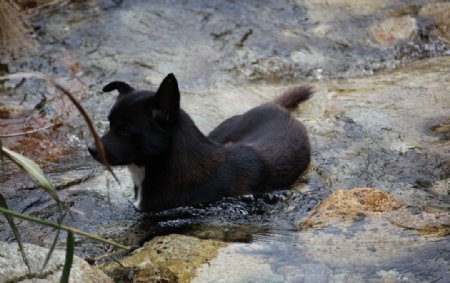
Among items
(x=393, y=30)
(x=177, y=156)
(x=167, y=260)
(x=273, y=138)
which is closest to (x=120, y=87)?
(x=177, y=156)

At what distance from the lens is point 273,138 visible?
607 centimetres

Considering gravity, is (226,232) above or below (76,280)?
below

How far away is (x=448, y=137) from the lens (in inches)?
255

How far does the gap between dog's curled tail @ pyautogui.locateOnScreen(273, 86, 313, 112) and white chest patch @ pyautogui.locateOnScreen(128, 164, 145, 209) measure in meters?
2.04

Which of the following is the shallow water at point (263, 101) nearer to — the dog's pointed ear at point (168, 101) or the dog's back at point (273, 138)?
the dog's back at point (273, 138)

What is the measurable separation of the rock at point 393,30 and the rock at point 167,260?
5.30m

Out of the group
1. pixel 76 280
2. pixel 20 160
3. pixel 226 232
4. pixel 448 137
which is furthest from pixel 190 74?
pixel 20 160

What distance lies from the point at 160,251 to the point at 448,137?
322 centimetres

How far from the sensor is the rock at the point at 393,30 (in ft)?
29.5

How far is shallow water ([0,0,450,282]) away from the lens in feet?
14.1

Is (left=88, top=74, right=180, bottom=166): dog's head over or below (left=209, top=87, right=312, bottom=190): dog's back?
over

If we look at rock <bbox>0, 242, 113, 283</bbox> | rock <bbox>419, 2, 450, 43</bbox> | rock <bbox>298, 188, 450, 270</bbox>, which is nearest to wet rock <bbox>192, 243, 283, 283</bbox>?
rock <bbox>298, 188, 450, 270</bbox>

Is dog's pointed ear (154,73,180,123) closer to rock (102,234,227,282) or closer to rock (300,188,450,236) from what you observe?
rock (102,234,227,282)

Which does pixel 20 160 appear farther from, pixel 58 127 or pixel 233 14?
pixel 233 14
